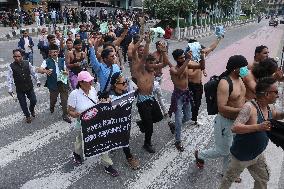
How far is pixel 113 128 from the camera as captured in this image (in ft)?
18.6

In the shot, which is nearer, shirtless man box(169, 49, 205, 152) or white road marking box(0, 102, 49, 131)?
shirtless man box(169, 49, 205, 152)

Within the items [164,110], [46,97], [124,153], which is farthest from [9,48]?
[124,153]

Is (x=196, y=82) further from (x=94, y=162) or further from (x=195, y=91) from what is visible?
(x=94, y=162)

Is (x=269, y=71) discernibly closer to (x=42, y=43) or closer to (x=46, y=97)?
(x=46, y=97)

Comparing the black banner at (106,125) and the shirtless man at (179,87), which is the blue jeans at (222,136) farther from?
the black banner at (106,125)

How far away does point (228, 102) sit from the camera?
4.82 metres

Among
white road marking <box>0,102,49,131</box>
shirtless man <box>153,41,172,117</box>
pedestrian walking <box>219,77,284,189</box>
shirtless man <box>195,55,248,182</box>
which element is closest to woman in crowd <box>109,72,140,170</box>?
shirtless man <box>153,41,172,117</box>

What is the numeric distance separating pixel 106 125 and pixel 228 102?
190cm

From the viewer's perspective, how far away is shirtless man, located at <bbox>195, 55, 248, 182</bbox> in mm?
4672

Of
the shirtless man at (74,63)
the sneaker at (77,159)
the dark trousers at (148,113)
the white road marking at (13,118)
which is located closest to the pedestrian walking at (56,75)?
the shirtless man at (74,63)

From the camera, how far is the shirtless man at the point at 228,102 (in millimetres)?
4672

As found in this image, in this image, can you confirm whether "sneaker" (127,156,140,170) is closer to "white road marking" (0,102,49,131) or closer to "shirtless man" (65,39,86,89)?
"shirtless man" (65,39,86,89)

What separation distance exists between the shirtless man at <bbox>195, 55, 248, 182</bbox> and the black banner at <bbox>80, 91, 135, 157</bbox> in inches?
58.0

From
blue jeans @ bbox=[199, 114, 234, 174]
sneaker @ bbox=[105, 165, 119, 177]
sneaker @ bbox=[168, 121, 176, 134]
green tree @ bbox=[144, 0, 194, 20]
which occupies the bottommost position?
sneaker @ bbox=[105, 165, 119, 177]
